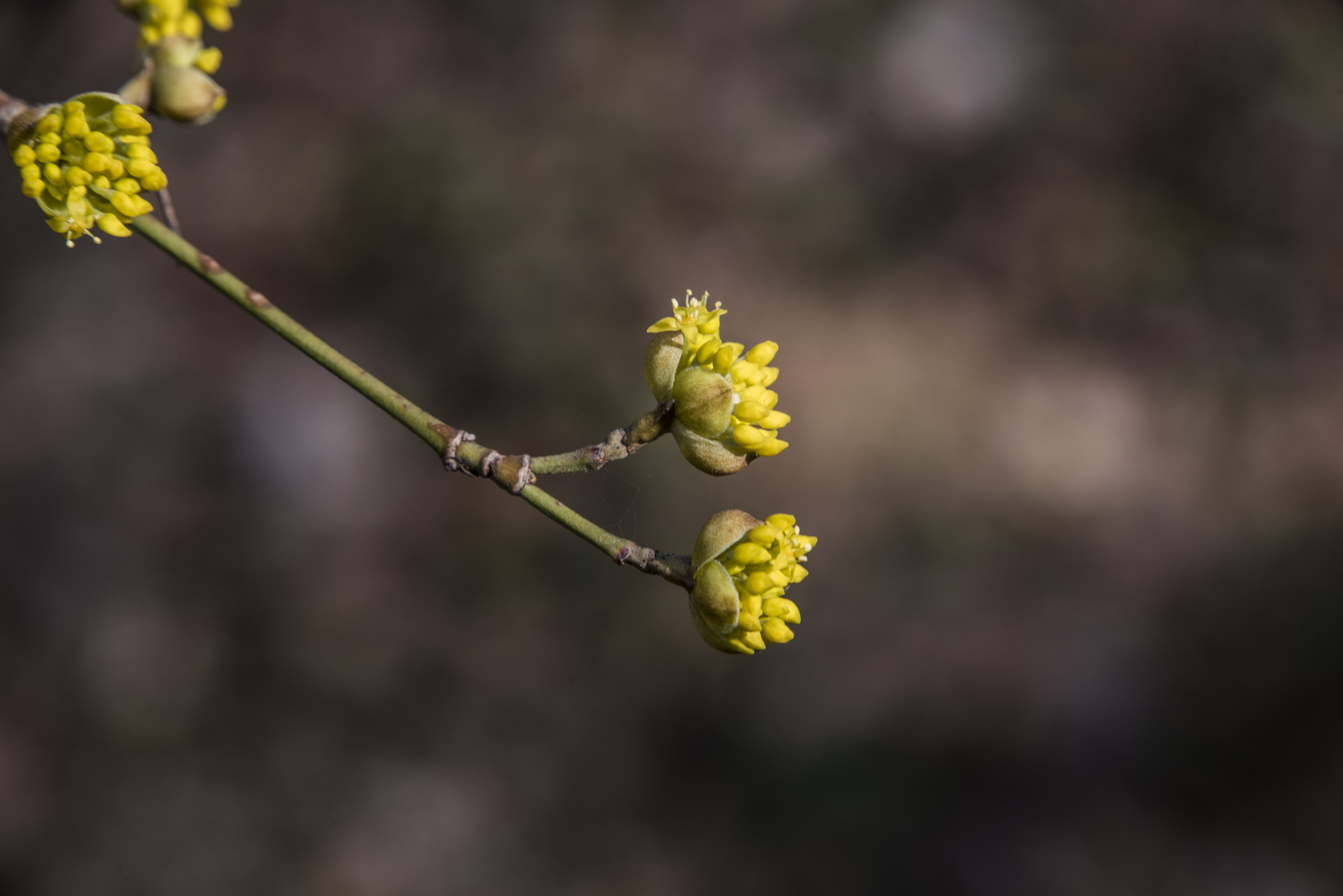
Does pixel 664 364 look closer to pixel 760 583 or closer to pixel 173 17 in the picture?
pixel 760 583

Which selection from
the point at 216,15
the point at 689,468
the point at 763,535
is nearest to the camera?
the point at 216,15

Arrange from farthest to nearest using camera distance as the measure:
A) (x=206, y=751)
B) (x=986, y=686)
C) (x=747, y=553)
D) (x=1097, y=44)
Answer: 1. (x=1097, y=44)
2. (x=986, y=686)
3. (x=206, y=751)
4. (x=747, y=553)

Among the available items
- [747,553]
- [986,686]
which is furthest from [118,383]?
[986,686]

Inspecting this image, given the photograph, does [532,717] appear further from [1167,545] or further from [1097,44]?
[1097,44]

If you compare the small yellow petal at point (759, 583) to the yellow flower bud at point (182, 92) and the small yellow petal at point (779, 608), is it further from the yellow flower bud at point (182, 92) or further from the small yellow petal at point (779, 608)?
the yellow flower bud at point (182, 92)

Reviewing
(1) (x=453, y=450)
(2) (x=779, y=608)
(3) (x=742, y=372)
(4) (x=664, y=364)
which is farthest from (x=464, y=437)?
(2) (x=779, y=608)
